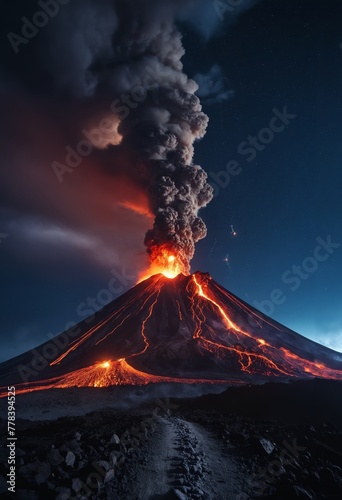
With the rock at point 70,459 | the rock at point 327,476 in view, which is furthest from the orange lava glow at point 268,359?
the rock at point 70,459

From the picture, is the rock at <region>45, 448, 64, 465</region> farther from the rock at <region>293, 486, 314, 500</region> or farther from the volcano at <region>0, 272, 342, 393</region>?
the volcano at <region>0, 272, 342, 393</region>

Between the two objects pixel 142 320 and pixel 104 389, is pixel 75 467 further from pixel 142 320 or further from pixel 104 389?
pixel 142 320

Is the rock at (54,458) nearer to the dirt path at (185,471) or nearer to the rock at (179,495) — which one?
the dirt path at (185,471)

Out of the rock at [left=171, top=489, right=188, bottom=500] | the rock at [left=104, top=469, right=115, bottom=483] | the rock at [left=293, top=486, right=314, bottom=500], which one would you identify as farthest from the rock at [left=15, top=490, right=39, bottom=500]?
the rock at [left=293, top=486, right=314, bottom=500]

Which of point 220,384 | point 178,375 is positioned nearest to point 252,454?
point 220,384

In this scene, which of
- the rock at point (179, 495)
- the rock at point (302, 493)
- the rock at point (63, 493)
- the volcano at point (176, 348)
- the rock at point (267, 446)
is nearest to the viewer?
the rock at point (63, 493)

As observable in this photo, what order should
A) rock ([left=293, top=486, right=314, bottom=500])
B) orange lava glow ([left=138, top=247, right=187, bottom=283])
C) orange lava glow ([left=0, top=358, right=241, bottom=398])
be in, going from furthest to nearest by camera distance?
1. orange lava glow ([left=138, top=247, right=187, bottom=283])
2. orange lava glow ([left=0, top=358, right=241, bottom=398])
3. rock ([left=293, top=486, right=314, bottom=500])

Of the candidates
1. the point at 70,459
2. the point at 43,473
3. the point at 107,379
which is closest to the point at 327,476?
the point at 70,459
